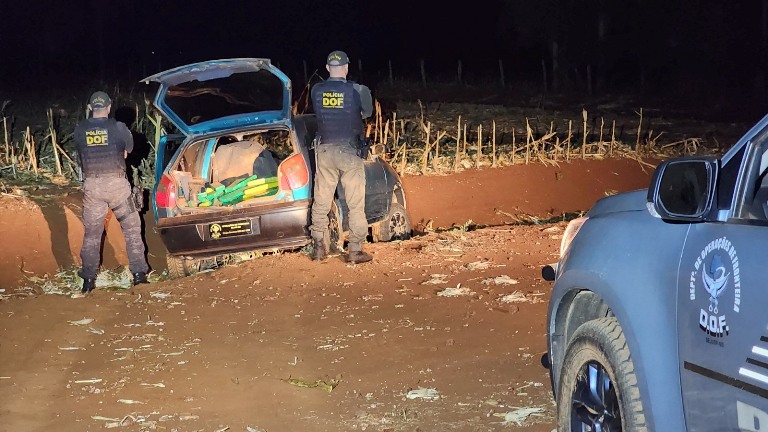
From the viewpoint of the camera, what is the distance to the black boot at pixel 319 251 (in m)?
10.2

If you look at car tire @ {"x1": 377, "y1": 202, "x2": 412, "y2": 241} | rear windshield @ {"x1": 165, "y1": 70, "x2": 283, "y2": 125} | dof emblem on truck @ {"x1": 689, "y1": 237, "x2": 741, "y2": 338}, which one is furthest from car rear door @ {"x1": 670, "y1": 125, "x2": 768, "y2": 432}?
rear windshield @ {"x1": 165, "y1": 70, "x2": 283, "y2": 125}

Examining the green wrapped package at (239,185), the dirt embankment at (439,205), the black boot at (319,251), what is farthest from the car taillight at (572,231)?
the dirt embankment at (439,205)

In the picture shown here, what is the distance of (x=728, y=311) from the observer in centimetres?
334

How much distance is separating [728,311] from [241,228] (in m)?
6.99

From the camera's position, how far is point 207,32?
2650 inches

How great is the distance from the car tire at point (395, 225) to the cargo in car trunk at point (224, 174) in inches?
56.0

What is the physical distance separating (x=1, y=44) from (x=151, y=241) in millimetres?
47562

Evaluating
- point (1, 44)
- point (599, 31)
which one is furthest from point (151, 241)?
point (1, 44)

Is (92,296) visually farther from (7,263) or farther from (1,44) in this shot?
(1,44)

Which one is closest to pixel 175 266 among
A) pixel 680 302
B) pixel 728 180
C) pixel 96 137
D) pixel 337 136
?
pixel 96 137

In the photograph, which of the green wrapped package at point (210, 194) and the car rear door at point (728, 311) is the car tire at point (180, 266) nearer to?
the green wrapped package at point (210, 194)

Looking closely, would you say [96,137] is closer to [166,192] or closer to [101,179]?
[101,179]

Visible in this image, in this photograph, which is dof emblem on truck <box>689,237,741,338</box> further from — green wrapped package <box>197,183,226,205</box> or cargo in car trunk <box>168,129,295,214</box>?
green wrapped package <box>197,183,226,205</box>

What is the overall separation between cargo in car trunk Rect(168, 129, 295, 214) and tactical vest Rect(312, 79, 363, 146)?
61 cm
